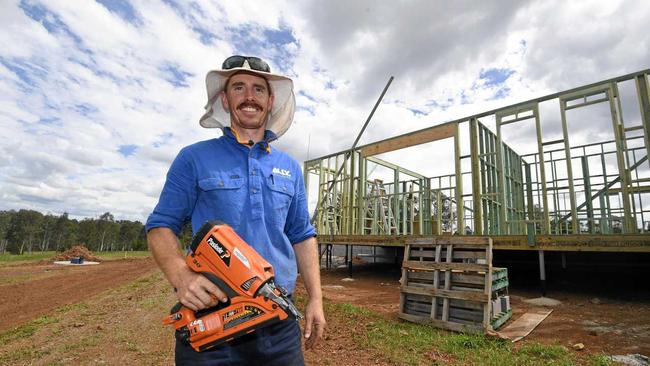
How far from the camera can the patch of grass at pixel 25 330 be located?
20.6 ft

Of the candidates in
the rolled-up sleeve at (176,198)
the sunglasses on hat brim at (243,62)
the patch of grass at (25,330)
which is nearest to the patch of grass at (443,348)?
the rolled-up sleeve at (176,198)

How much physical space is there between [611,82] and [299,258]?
8967 mm

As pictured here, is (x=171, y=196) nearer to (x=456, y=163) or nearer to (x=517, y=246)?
(x=517, y=246)

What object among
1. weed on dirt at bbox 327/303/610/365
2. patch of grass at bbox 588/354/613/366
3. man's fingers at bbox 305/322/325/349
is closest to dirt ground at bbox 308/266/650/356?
patch of grass at bbox 588/354/613/366

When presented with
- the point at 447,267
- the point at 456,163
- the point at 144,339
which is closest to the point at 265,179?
the point at 447,267

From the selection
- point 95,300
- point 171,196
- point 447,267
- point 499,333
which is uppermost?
point 171,196

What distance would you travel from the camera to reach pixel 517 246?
26.1 feet

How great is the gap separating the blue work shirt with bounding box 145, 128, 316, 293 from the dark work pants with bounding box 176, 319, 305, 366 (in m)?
0.22

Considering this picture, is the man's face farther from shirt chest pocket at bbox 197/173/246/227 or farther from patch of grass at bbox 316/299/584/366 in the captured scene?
patch of grass at bbox 316/299/584/366

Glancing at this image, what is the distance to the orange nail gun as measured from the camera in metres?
1.24

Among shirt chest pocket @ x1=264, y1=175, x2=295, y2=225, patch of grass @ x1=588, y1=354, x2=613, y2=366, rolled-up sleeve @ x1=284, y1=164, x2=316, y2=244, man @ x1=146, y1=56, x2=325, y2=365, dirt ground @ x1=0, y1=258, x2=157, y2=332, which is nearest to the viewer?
man @ x1=146, y1=56, x2=325, y2=365

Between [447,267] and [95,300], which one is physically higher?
[447,267]

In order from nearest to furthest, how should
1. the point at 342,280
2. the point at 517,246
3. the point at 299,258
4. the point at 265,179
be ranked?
the point at 265,179 < the point at 299,258 < the point at 517,246 < the point at 342,280

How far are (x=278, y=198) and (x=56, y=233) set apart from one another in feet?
322
